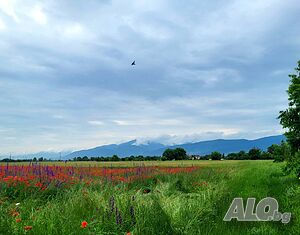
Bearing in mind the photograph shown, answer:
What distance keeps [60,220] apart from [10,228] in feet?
2.45

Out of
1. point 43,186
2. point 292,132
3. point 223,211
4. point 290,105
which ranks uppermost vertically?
point 290,105

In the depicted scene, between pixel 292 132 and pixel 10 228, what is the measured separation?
1098 cm

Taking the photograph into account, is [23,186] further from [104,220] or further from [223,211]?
[223,211]

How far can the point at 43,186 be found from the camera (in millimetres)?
10031

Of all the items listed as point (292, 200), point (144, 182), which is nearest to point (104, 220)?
point (292, 200)

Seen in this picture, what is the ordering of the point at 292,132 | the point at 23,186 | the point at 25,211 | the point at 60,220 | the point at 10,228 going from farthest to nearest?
the point at 292,132 → the point at 23,186 → the point at 25,211 → the point at 60,220 → the point at 10,228

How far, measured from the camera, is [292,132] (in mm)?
12953

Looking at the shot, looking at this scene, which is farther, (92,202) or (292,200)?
(292,200)

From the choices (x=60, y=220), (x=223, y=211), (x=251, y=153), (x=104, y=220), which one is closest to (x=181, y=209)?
(x=223, y=211)

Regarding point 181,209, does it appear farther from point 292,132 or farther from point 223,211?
point 292,132

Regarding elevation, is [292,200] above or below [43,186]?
below

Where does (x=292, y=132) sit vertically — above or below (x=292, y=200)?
above

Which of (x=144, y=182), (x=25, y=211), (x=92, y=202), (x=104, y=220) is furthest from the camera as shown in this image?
(x=144, y=182)

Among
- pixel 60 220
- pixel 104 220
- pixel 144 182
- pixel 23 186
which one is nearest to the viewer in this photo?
pixel 60 220
